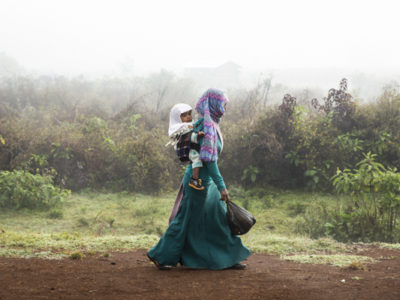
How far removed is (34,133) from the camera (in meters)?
10.3

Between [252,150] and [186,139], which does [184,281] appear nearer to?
[186,139]

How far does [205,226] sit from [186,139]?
86cm

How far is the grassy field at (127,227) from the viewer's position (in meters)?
4.96

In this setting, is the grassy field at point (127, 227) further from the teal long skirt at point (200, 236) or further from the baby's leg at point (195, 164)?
the baby's leg at point (195, 164)

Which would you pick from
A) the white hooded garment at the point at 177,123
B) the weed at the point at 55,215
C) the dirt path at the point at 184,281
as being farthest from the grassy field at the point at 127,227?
the white hooded garment at the point at 177,123

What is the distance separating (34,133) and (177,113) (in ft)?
24.6

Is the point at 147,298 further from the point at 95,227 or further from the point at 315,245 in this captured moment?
the point at 95,227

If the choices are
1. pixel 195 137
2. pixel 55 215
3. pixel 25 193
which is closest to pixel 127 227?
pixel 55 215

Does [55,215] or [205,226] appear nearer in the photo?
[205,226]

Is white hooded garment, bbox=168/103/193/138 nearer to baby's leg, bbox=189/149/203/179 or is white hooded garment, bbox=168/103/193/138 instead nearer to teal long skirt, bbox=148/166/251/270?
baby's leg, bbox=189/149/203/179

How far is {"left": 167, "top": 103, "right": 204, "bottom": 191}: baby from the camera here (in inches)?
150

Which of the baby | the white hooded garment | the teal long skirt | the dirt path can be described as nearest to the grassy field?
the dirt path

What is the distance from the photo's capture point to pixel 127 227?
7.15 metres

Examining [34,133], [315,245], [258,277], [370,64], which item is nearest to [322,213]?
[315,245]
